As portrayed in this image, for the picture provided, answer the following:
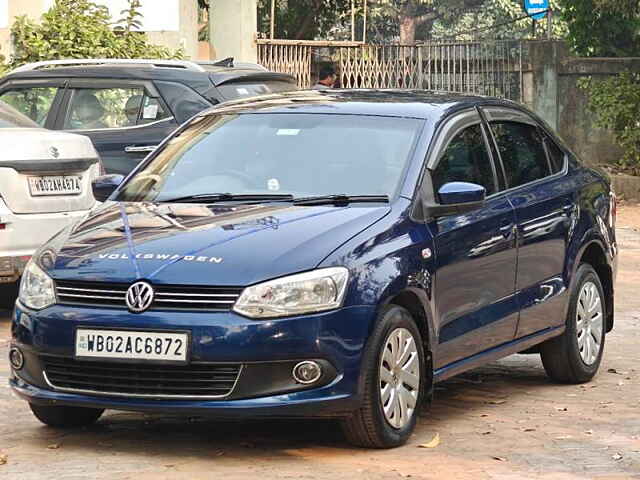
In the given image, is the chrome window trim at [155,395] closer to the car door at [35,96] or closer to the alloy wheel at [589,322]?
the alloy wheel at [589,322]

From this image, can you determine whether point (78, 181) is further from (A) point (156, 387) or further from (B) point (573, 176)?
(A) point (156, 387)

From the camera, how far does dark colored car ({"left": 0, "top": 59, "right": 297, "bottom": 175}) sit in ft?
46.2

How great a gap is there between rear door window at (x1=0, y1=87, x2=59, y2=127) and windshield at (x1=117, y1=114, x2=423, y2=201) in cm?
584

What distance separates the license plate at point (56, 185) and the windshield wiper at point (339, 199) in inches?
147

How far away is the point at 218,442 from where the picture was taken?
7.71 metres

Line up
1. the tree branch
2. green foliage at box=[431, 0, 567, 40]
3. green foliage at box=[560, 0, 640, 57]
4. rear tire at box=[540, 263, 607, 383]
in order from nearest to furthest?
rear tire at box=[540, 263, 607, 383] → green foliage at box=[560, 0, 640, 57] → the tree branch → green foliage at box=[431, 0, 567, 40]

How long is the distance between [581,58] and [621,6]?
2.09m

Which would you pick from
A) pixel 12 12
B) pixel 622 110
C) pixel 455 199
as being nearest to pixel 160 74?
pixel 455 199

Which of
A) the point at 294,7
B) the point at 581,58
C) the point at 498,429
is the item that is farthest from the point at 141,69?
the point at 294,7

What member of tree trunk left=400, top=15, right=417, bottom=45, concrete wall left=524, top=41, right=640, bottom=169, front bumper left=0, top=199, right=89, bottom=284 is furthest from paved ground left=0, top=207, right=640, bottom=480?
tree trunk left=400, top=15, right=417, bottom=45

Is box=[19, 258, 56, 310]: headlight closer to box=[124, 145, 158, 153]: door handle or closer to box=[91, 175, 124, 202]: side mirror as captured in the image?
box=[91, 175, 124, 202]: side mirror

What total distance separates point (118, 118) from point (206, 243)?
709cm

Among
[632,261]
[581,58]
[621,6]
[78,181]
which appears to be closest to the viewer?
[78,181]

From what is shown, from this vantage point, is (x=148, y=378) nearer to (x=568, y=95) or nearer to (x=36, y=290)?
(x=36, y=290)
